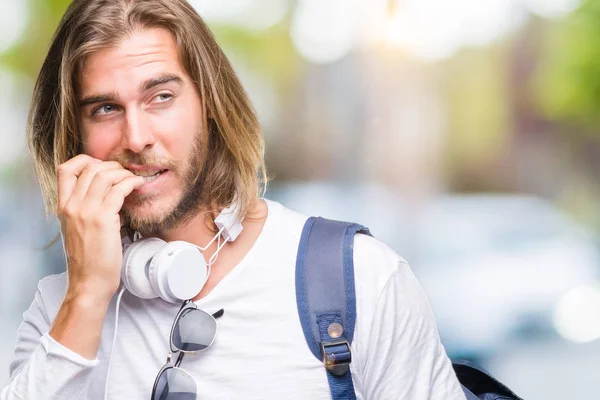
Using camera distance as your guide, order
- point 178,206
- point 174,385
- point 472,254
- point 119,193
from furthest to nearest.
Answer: point 472,254 → point 178,206 → point 119,193 → point 174,385

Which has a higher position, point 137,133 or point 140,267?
point 137,133

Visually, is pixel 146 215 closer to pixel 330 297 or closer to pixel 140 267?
pixel 140 267

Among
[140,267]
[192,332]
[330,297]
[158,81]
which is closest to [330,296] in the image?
[330,297]

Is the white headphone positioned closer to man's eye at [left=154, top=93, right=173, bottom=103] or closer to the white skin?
the white skin

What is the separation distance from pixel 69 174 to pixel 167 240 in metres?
0.28

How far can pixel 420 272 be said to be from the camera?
4.44m

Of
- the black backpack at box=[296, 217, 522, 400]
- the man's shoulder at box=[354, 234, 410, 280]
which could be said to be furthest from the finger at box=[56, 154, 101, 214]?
the man's shoulder at box=[354, 234, 410, 280]

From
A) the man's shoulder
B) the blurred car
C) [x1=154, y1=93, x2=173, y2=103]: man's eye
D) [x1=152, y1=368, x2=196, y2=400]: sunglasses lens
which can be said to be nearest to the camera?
[x1=152, y1=368, x2=196, y2=400]: sunglasses lens

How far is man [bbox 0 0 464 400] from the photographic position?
5.15 feet

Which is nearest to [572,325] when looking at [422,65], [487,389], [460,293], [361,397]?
[460,293]

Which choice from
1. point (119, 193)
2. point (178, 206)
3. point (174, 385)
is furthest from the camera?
point (178, 206)

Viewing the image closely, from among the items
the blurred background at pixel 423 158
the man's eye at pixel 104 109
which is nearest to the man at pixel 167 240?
the man's eye at pixel 104 109

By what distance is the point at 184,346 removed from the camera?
156 centimetres

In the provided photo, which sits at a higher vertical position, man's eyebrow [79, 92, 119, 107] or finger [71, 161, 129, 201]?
man's eyebrow [79, 92, 119, 107]
